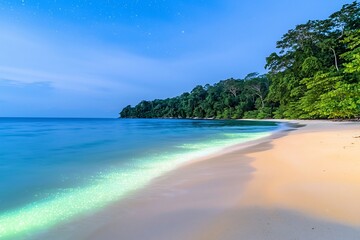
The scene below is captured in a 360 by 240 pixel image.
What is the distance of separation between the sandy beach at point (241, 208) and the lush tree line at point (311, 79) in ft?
24.3

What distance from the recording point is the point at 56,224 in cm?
293

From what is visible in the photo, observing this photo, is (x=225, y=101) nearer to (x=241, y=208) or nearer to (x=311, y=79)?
(x=311, y=79)

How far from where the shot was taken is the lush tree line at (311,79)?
46.2 feet

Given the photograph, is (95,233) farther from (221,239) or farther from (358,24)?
(358,24)

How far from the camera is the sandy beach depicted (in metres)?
2.35

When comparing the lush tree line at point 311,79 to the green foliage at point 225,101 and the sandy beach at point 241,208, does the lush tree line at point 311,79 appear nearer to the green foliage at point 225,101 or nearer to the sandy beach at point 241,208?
the green foliage at point 225,101

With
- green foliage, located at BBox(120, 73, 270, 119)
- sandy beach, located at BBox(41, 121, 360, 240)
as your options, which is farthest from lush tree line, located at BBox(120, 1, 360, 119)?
sandy beach, located at BBox(41, 121, 360, 240)

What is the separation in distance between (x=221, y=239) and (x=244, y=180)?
2126 millimetres

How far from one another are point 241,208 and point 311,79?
1112 inches

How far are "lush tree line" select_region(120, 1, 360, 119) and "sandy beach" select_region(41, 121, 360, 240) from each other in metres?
7.40

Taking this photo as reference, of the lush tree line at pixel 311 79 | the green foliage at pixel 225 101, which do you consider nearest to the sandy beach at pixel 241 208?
the lush tree line at pixel 311 79

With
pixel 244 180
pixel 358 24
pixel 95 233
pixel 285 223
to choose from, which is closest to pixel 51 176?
pixel 95 233

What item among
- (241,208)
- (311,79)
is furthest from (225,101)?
(241,208)

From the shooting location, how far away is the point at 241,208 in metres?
2.95
